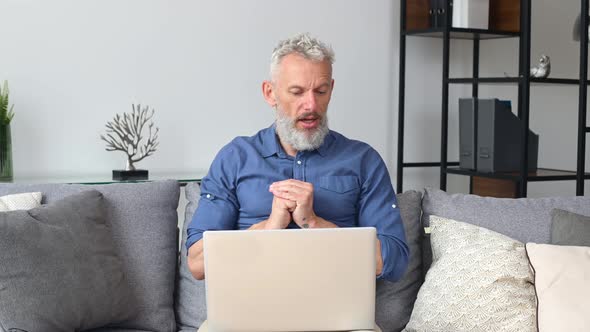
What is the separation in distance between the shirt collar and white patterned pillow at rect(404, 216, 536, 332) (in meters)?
0.44

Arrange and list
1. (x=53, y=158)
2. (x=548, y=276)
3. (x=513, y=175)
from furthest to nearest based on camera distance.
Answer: (x=513, y=175)
(x=53, y=158)
(x=548, y=276)

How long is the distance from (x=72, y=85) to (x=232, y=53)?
734mm

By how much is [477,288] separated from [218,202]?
2.47ft

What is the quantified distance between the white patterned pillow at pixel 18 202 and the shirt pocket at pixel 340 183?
81cm

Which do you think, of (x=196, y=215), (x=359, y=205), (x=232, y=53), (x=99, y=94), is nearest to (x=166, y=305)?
(x=196, y=215)

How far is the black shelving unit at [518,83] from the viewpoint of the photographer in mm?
3717

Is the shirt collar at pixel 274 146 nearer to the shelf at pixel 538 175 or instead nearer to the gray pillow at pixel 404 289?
the gray pillow at pixel 404 289

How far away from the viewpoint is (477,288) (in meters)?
2.38

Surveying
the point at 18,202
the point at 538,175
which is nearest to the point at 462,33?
the point at 538,175

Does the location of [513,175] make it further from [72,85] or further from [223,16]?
[72,85]

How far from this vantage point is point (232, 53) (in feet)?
12.9

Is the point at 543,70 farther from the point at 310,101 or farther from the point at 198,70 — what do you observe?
the point at 310,101

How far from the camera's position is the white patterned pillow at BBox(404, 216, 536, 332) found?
2.34 m

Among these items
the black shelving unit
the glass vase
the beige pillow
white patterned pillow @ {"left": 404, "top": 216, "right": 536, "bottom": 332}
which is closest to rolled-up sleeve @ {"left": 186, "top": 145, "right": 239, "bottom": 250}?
white patterned pillow @ {"left": 404, "top": 216, "right": 536, "bottom": 332}
